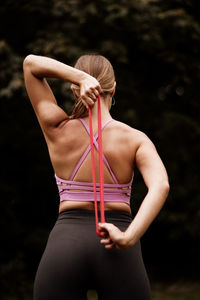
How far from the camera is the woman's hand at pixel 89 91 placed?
6.52ft

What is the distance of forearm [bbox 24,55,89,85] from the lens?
2061 mm

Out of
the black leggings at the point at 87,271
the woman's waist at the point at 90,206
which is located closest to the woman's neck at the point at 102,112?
the woman's waist at the point at 90,206

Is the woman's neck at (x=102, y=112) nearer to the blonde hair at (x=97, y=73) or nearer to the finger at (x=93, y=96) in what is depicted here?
the blonde hair at (x=97, y=73)

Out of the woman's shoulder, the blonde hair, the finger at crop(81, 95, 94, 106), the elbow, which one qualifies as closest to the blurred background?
the blonde hair

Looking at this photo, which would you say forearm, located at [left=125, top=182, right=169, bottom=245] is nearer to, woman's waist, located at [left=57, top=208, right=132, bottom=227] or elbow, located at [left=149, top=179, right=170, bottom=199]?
elbow, located at [left=149, top=179, right=170, bottom=199]

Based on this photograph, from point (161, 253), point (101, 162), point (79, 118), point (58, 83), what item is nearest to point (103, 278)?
point (101, 162)

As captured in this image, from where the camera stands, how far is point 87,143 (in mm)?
2125

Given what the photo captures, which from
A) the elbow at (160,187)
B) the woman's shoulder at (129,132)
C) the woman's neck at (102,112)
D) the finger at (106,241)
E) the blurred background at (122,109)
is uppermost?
the woman's neck at (102,112)

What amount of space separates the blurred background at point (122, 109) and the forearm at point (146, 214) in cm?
460

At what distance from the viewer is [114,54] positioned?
7.23 metres

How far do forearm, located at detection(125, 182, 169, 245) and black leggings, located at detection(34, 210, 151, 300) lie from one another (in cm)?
19

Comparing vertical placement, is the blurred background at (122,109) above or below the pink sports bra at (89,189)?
below

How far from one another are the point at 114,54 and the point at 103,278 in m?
5.55

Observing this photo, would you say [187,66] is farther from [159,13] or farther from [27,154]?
[27,154]
